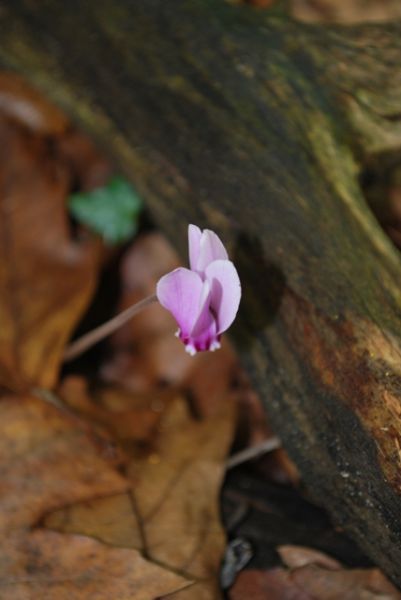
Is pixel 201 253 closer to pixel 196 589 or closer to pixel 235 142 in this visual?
pixel 235 142

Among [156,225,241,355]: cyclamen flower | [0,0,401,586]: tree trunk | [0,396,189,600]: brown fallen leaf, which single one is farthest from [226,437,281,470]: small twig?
[156,225,241,355]: cyclamen flower

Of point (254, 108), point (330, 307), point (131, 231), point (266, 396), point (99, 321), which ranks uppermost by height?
point (254, 108)

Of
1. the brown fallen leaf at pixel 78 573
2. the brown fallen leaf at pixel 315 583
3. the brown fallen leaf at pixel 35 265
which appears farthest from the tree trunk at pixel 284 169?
the brown fallen leaf at pixel 78 573

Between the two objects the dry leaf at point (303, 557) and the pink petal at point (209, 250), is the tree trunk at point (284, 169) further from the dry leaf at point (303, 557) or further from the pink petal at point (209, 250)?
the pink petal at point (209, 250)

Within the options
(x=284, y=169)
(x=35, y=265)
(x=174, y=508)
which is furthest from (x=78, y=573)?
(x=35, y=265)

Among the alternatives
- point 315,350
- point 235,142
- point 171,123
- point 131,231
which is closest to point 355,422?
point 315,350

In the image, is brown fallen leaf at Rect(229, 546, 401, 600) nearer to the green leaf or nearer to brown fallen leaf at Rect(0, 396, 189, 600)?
brown fallen leaf at Rect(0, 396, 189, 600)
